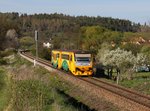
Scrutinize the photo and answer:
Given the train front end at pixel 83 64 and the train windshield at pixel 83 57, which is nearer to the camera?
the train front end at pixel 83 64

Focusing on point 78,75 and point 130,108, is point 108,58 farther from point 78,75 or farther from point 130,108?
point 130,108

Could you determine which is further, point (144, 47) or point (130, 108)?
point (144, 47)

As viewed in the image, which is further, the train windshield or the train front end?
the train windshield

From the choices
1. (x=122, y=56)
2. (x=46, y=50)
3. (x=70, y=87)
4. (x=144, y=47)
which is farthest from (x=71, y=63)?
(x=144, y=47)

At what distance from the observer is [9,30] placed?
17288 cm

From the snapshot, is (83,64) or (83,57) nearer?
(83,64)

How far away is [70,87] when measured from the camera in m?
31.2

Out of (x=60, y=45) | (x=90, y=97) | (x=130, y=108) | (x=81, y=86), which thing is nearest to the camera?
(x=130, y=108)

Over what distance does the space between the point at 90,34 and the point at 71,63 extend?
108 metres

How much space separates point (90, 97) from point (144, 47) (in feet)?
272

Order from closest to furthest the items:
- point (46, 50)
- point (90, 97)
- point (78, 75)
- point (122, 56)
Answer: point (90, 97) → point (78, 75) → point (122, 56) → point (46, 50)

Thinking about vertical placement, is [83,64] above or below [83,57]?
below

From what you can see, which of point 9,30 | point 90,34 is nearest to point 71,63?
point 90,34

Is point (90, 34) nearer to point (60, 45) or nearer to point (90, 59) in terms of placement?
point (60, 45)
